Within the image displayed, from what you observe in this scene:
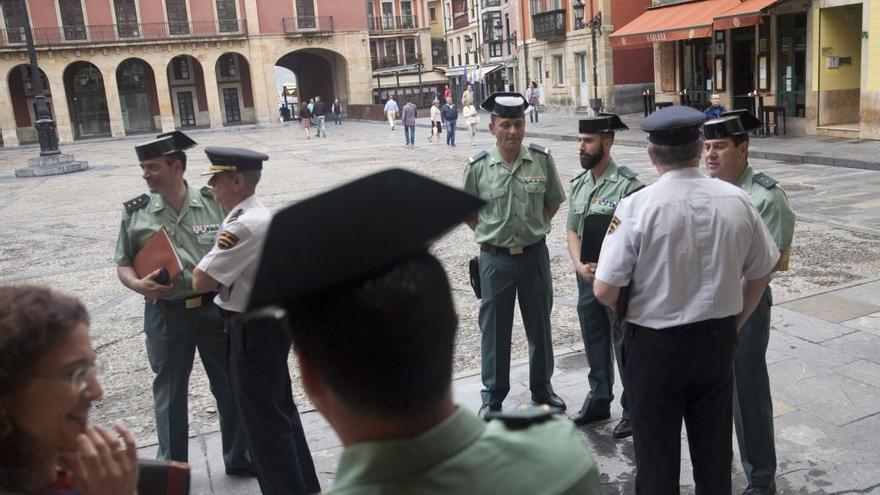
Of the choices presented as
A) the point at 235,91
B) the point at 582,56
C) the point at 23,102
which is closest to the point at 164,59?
the point at 235,91

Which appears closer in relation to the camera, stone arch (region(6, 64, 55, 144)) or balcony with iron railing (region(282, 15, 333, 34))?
stone arch (region(6, 64, 55, 144))

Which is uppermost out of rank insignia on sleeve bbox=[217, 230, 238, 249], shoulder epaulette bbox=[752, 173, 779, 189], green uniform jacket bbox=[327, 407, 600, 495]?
shoulder epaulette bbox=[752, 173, 779, 189]

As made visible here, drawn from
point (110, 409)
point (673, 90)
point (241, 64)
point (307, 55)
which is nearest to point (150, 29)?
point (241, 64)

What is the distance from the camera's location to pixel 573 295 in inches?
303

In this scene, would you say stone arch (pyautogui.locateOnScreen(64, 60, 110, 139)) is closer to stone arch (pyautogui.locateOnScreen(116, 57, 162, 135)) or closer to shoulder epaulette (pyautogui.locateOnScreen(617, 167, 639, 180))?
stone arch (pyautogui.locateOnScreen(116, 57, 162, 135))

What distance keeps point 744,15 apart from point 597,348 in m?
18.2

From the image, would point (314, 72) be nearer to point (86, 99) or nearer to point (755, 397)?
point (86, 99)

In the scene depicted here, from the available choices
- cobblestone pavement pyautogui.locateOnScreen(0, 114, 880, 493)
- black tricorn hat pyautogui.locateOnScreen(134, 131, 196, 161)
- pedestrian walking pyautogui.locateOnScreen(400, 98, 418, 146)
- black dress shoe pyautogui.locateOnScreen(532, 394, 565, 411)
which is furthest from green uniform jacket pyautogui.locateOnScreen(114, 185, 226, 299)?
pedestrian walking pyautogui.locateOnScreen(400, 98, 418, 146)

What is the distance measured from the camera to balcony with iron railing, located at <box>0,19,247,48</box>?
1777 inches

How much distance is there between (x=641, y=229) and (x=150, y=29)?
51.5 meters

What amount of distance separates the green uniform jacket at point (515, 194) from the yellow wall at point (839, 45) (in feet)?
58.5

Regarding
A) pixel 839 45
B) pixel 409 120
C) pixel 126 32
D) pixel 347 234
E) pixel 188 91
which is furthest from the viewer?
pixel 188 91

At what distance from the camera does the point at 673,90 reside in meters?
27.8

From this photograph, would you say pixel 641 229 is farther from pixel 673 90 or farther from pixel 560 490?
pixel 673 90
